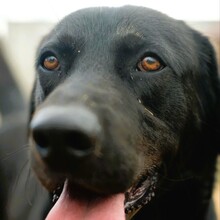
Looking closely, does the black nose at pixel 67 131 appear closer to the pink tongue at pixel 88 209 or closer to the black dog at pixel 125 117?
the black dog at pixel 125 117

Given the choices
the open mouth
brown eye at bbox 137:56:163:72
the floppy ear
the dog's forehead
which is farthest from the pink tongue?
the floppy ear

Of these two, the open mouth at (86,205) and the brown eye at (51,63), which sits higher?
the brown eye at (51,63)

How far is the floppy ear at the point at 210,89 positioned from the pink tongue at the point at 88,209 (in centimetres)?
115

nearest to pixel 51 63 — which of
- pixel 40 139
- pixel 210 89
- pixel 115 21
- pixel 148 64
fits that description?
pixel 115 21

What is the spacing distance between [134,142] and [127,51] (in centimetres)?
57

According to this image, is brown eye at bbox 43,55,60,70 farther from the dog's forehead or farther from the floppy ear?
the floppy ear

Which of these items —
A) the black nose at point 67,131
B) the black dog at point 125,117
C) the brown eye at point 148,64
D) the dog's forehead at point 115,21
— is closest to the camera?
the black nose at point 67,131

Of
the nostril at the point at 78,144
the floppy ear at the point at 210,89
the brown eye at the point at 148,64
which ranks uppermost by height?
the nostril at the point at 78,144

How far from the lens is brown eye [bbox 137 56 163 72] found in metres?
3.09

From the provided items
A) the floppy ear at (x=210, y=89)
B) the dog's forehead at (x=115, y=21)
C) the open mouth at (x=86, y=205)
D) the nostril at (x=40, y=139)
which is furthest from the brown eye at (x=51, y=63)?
the floppy ear at (x=210, y=89)

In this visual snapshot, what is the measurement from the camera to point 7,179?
4.50 meters

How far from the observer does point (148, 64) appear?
310 centimetres

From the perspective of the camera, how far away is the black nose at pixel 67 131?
7.57ft

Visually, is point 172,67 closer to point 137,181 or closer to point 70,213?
point 137,181
